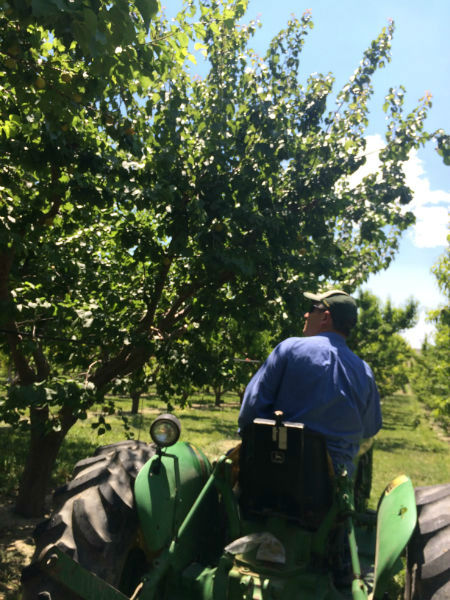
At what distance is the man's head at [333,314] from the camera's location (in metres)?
3.03

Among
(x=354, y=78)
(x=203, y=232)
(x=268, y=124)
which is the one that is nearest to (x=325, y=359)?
(x=203, y=232)

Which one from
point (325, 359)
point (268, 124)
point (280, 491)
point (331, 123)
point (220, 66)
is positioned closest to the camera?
point (280, 491)

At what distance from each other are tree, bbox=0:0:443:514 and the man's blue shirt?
6.18 feet

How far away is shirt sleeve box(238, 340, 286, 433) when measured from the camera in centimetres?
262

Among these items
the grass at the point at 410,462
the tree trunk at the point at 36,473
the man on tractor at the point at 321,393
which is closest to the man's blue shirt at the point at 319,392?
the man on tractor at the point at 321,393

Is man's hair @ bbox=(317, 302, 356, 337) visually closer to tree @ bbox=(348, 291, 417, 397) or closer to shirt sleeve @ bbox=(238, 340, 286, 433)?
shirt sleeve @ bbox=(238, 340, 286, 433)

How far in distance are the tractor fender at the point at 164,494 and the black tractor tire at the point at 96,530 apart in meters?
0.13

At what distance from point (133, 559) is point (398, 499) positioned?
143 centimetres

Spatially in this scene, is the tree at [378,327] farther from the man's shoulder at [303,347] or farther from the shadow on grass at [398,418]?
the man's shoulder at [303,347]

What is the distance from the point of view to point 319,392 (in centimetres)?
251

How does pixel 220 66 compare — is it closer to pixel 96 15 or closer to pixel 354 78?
pixel 354 78

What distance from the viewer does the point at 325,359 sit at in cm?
260

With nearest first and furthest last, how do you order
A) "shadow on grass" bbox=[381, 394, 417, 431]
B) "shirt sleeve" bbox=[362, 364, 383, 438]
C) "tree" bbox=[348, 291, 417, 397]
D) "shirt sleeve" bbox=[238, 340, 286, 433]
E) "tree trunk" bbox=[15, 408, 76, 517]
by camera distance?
1. "shirt sleeve" bbox=[238, 340, 286, 433]
2. "shirt sleeve" bbox=[362, 364, 383, 438]
3. "tree trunk" bbox=[15, 408, 76, 517]
4. "tree" bbox=[348, 291, 417, 397]
5. "shadow on grass" bbox=[381, 394, 417, 431]

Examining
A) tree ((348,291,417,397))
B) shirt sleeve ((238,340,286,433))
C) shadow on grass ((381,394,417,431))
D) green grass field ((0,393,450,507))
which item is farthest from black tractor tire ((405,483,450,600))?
shadow on grass ((381,394,417,431))
